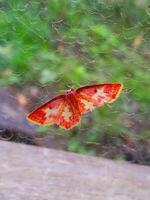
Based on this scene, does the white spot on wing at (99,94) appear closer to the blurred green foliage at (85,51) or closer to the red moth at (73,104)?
the red moth at (73,104)

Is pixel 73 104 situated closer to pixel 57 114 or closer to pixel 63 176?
pixel 57 114

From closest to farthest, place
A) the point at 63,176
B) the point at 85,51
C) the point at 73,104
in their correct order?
the point at 63,176
the point at 73,104
the point at 85,51

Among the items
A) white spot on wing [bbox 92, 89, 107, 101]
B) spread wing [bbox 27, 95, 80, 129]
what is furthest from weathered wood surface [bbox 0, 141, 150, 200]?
white spot on wing [bbox 92, 89, 107, 101]

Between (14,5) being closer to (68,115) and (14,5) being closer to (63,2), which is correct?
(63,2)

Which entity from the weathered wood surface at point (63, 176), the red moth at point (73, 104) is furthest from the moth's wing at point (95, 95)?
the weathered wood surface at point (63, 176)

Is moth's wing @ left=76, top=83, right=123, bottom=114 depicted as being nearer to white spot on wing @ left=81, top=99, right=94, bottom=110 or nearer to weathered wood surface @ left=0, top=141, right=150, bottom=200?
white spot on wing @ left=81, top=99, right=94, bottom=110

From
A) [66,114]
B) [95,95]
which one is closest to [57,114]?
[66,114]
